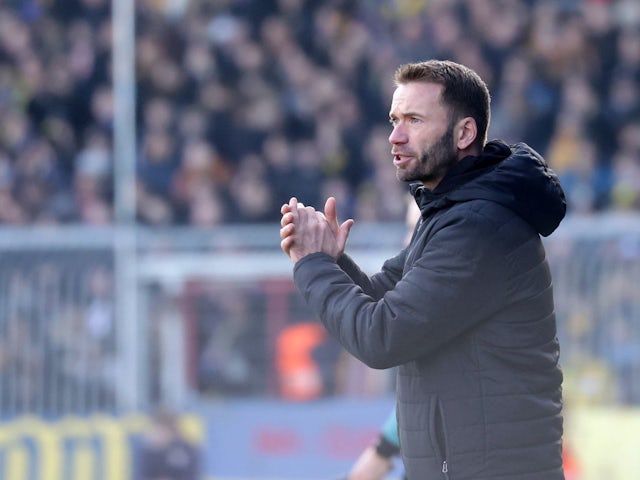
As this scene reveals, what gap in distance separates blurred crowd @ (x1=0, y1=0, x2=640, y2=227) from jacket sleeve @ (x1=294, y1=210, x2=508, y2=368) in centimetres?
725

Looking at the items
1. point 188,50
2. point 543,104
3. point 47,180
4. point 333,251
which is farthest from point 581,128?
point 333,251

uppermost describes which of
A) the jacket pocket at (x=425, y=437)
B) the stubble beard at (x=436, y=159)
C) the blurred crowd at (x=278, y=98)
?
the blurred crowd at (x=278, y=98)

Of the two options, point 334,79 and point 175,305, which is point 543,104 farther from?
point 175,305

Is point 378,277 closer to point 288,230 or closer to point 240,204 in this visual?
point 288,230

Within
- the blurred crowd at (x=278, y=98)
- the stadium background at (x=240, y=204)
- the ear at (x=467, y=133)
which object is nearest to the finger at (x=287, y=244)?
the ear at (x=467, y=133)

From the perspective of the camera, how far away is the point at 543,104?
12.1 m

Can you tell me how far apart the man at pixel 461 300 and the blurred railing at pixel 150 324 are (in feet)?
19.1

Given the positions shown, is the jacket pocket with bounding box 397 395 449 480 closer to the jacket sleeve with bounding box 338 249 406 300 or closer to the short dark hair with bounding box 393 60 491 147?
the jacket sleeve with bounding box 338 249 406 300

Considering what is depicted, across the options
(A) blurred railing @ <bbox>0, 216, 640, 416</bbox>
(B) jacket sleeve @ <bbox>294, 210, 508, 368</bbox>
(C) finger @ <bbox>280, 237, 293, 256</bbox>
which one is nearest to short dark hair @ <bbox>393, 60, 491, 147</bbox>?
(B) jacket sleeve @ <bbox>294, 210, 508, 368</bbox>

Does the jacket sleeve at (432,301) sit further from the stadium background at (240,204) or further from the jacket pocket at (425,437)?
the stadium background at (240,204)

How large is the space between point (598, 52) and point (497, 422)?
9359 millimetres

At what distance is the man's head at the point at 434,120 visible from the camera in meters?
3.50

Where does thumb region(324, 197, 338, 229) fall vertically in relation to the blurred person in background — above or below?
above

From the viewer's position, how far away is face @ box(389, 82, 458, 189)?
350cm
